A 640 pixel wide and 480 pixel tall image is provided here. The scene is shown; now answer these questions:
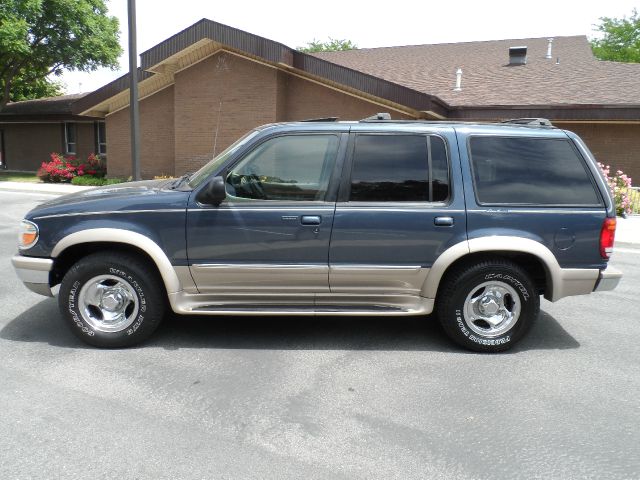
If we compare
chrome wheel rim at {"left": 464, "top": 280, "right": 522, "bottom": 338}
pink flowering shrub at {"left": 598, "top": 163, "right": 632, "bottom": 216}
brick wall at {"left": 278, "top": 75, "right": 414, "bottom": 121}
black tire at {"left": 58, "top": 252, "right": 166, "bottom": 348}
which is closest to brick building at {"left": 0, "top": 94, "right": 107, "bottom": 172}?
brick wall at {"left": 278, "top": 75, "right": 414, "bottom": 121}

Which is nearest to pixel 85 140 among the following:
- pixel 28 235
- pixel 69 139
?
pixel 69 139

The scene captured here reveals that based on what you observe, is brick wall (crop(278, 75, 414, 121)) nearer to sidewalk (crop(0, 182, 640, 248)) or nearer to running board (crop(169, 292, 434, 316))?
sidewalk (crop(0, 182, 640, 248))

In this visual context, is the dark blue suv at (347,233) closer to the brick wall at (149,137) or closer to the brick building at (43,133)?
the brick wall at (149,137)

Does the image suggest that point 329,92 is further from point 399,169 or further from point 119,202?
point 119,202

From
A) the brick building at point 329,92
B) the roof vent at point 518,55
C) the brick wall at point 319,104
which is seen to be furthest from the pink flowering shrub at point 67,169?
the roof vent at point 518,55

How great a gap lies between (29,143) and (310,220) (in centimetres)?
2923

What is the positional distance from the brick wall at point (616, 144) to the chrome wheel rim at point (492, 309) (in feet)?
48.9

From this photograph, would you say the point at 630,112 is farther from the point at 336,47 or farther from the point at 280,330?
the point at 336,47

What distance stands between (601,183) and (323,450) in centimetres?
313

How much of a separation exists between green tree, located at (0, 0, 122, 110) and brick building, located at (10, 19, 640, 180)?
3.97 metres

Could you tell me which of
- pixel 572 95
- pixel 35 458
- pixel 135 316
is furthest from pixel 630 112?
pixel 35 458

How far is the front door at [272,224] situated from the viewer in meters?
4.31

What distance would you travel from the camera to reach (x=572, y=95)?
56.1 ft

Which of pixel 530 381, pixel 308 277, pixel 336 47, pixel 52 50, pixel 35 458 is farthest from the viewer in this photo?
pixel 336 47
